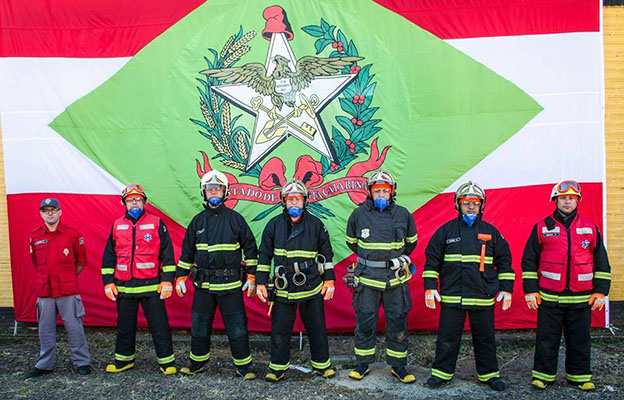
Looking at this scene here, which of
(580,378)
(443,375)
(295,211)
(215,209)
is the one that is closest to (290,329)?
(295,211)

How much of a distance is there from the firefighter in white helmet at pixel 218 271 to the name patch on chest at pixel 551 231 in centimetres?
300

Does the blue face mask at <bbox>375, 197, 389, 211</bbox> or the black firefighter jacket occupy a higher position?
the blue face mask at <bbox>375, 197, 389, 211</bbox>

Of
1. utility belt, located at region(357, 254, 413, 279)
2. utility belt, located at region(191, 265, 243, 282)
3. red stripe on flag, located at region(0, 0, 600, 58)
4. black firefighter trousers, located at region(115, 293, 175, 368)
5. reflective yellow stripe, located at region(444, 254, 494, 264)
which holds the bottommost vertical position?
black firefighter trousers, located at region(115, 293, 175, 368)

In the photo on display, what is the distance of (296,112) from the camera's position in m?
6.50

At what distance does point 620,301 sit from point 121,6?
803cm

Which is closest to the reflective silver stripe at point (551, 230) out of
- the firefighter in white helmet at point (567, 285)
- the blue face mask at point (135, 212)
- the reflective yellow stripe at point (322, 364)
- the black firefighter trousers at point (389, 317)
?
the firefighter in white helmet at point (567, 285)

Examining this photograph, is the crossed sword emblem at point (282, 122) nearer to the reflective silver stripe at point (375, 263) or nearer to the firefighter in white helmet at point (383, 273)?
the firefighter in white helmet at point (383, 273)

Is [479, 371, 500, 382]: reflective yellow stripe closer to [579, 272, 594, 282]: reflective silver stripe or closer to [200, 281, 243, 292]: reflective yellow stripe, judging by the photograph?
[579, 272, 594, 282]: reflective silver stripe

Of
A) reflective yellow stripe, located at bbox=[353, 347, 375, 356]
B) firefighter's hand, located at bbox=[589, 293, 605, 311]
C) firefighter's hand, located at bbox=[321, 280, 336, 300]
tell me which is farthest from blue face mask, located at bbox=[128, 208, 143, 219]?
firefighter's hand, located at bbox=[589, 293, 605, 311]

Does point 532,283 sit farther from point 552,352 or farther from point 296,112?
point 296,112

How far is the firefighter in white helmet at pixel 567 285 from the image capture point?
4.92 m

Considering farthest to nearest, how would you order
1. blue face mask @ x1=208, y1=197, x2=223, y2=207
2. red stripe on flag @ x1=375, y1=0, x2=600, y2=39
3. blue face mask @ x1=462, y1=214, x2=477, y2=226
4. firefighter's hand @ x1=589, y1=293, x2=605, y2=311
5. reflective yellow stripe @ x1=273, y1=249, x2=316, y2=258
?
red stripe on flag @ x1=375, y1=0, x2=600, y2=39 → blue face mask @ x1=208, y1=197, x2=223, y2=207 → reflective yellow stripe @ x1=273, y1=249, x2=316, y2=258 → blue face mask @ x1=462, y1=214, x2=477, y2=226 → firefighter's hand @ x1=589, y1=293, x2=605, y2=311

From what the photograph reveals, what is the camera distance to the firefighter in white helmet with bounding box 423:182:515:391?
5.00 meters

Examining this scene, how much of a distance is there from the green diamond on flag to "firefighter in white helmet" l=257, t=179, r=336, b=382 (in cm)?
109
